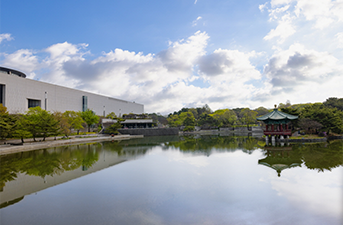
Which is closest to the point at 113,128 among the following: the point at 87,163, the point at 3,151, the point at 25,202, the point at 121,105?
the point at 3,151

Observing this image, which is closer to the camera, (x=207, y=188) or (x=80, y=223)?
(x=80, y=223)

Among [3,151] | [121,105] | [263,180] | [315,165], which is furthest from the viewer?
[121,105]

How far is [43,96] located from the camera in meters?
42.2

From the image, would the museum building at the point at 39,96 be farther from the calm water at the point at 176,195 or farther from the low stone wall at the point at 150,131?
the calm water at the point at 176,195

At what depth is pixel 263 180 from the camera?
9.07 meters

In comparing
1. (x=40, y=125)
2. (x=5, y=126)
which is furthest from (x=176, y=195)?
(x=40, y=125)

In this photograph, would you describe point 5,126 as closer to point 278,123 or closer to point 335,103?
point 278,123

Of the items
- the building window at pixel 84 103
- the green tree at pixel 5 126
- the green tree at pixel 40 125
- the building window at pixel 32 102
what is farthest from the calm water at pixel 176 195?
the building window at pixel 84 103

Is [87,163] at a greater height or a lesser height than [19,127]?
lesser

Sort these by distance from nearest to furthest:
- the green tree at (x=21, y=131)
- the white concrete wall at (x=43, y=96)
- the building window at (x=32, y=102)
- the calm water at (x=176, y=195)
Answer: the calm water at (x=176, y=195) → the green tree at (x=21, y=131) → the white concrete wall at (x=43, y=96) → the building window at (x=32, y=102)

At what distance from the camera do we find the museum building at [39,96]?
34938 mm

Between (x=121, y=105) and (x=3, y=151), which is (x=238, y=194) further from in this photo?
(x=121, y=105)

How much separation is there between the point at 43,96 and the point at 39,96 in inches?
41.3

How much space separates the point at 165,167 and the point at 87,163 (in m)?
6.05
